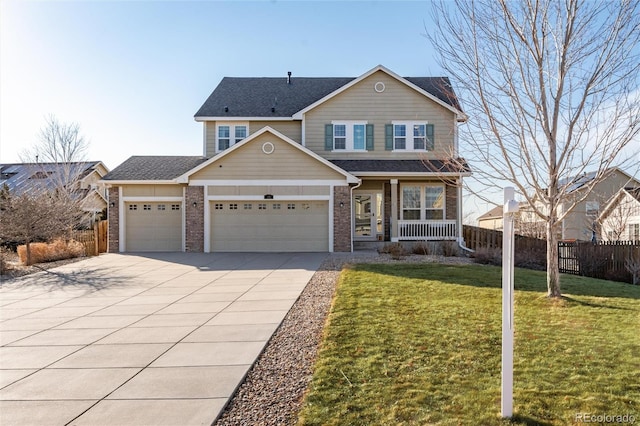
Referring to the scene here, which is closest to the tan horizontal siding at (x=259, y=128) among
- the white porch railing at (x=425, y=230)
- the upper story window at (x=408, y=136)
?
the upper story window at (x=408, y=136)

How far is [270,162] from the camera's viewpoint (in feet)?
58.1

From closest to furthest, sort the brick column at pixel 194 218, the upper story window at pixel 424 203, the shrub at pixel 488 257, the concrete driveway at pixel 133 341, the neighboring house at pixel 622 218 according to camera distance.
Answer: the concrete driveway at pixel 133 341 < the shrub at pixel 488 257 < the brick column at pixel 194 218 < the upper story window at pixel 424 203 < the neighboring house at pixel 622 218

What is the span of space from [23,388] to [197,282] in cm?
682

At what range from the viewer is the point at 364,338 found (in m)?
5.97

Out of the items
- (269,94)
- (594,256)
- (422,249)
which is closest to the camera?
(594,256)

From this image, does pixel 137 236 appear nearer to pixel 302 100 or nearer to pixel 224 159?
pixel 224 159

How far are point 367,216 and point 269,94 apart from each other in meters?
8.49

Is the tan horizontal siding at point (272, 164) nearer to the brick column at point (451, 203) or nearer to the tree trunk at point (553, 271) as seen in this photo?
the brick column at point (451, 203)

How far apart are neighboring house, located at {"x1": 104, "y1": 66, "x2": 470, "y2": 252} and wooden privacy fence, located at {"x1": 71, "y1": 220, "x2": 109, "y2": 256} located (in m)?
0.69

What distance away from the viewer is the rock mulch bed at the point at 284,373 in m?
3.89

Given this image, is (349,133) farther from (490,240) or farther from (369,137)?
(490,240)

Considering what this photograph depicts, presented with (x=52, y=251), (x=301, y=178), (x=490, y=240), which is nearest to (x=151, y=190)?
(x=52, y=251)

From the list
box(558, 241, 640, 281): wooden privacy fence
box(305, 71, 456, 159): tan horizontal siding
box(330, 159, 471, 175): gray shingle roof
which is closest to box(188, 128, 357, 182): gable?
box(330, 159, 471, 175): gray shingle roof
